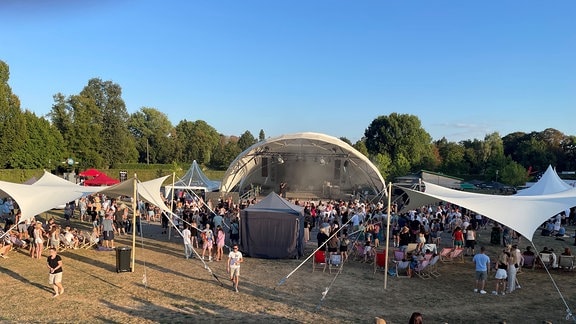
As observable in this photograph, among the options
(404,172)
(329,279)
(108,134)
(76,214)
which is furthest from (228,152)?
(329,279)

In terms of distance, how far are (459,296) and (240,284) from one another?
5.03 metres

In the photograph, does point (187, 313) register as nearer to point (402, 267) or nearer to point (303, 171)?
point (402, 267)

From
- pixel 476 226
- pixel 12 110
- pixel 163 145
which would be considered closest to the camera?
pixel 476 226

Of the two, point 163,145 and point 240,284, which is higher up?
point 163,145

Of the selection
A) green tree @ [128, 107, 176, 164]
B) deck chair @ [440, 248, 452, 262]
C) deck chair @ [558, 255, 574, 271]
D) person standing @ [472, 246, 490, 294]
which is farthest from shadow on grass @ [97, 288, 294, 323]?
green tree @ [128, 107, 176, 164]

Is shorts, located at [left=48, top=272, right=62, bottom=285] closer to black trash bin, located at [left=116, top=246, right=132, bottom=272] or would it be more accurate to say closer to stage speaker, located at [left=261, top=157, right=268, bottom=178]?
black trash bin, located at [left=116, top=246, right=132, bottom=272]

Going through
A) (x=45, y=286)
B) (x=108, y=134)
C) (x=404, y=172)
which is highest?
(x=108, y=134)

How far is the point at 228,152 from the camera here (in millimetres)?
67938

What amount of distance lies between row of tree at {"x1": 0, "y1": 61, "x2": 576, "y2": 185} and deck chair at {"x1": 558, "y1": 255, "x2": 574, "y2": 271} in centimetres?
3492

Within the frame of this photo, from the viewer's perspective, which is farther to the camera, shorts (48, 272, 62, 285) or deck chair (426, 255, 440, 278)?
deck chair (426, 255, 440, 278)

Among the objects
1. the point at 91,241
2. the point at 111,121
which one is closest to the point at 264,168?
the point at 91,241

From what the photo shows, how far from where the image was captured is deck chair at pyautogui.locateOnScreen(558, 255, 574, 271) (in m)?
11.8

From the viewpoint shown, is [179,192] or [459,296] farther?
[179,192]

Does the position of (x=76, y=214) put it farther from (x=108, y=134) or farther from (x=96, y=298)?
(x=108, y=134)
